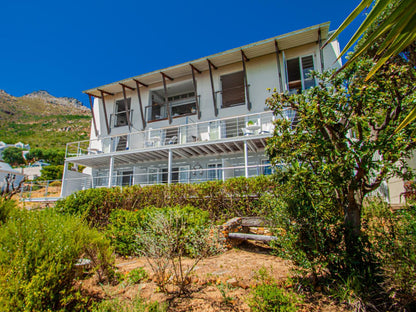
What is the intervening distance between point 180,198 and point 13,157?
56.3 meters

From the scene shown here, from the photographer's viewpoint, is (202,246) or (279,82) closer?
(202,246)

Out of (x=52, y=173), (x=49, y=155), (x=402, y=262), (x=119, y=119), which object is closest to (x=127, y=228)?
(x=402, y=262)

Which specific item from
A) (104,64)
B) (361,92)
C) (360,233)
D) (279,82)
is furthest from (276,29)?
(104,64)

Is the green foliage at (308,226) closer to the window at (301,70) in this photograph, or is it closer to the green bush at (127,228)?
the green bush at (127,228)

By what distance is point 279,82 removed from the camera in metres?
13.8

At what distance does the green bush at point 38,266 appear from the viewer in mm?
2963

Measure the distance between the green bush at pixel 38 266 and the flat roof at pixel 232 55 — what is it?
43.9 ft

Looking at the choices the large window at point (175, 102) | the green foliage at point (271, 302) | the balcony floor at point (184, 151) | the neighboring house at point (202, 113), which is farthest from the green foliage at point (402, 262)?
the large window at point (175, 102)

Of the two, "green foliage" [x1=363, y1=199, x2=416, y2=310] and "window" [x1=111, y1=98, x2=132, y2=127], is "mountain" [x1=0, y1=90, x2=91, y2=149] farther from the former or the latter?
"green foliage" [x1=363, y1=199, x2=416, y2=310]

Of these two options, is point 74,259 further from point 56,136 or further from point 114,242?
point 56,136

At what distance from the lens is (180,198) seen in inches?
367

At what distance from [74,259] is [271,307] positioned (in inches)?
113

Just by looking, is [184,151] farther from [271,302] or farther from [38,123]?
[38,123]

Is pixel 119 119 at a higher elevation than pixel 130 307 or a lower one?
higher
